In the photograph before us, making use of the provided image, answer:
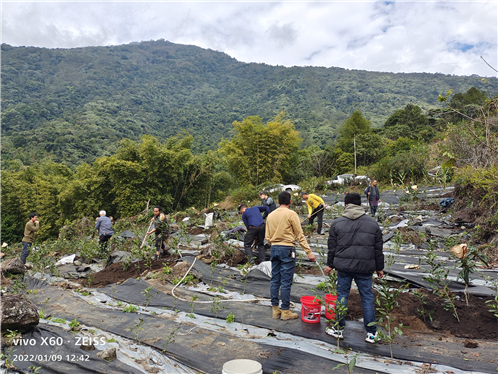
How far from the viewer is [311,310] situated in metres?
3.24

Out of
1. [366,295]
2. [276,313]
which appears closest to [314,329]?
[276,313]

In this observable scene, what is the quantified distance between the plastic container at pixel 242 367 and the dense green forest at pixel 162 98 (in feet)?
116

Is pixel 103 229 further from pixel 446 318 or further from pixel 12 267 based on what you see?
pixel 446 318

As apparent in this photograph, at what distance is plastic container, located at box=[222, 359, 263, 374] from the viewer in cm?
223

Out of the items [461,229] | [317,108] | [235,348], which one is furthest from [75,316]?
[317,108]

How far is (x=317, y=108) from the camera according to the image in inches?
3440

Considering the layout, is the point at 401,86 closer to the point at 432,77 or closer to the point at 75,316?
the point at 432,77

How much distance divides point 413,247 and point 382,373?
14.9ft

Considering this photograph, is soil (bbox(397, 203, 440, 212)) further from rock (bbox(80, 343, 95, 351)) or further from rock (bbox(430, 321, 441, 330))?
rock (bbox(80, 343, 95, 351))

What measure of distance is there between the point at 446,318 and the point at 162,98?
120 metres

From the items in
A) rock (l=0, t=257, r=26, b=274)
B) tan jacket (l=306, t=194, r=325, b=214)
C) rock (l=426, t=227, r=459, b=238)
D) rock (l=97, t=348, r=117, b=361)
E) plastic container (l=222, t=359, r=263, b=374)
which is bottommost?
rock (l=0, t=257, r=26, b=274)

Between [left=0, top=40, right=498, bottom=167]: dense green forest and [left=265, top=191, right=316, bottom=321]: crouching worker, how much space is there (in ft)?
111

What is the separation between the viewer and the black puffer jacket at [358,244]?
285 centimetres
